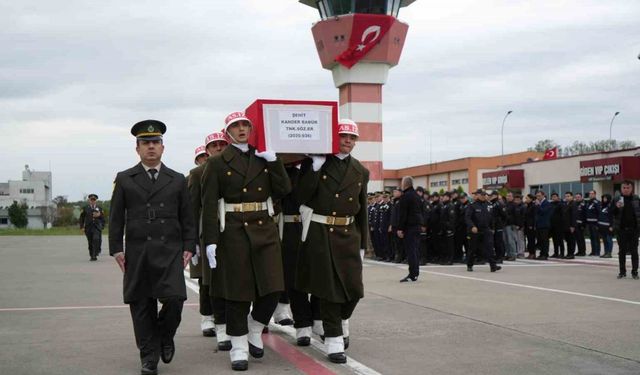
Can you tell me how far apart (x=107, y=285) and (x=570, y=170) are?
39390 millimetres

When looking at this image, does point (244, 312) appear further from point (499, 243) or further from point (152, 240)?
point (499, 243)

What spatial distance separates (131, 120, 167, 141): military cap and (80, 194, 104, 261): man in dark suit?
1747cm

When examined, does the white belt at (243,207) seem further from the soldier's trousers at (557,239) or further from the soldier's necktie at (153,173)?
the soldier's trousers at (557,239)

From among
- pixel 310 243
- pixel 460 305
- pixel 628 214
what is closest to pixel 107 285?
pixel 460 305

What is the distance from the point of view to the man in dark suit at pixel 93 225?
76.1 feet

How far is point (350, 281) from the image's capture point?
23.2ft

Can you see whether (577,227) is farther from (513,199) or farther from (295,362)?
(295,362)

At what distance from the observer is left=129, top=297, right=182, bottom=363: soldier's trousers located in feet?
20.5

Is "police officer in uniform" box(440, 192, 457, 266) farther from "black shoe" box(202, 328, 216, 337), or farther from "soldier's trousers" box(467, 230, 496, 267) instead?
"black shoe" box(202, 328, 216, 337)

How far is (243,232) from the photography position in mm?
6723

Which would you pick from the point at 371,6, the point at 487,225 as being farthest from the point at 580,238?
the point at 371,6

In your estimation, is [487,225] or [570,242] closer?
[487,225]

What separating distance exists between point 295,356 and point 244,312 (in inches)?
28.4

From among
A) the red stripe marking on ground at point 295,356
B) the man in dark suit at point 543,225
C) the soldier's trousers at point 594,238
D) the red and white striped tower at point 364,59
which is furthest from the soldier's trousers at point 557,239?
the red stripe marking on ground at point 295,356
